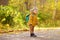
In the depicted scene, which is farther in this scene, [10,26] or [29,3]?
[29,3]

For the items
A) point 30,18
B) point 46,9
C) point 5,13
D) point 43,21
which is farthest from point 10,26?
point 46,9

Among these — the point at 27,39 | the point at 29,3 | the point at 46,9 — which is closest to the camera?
the point at 27,39

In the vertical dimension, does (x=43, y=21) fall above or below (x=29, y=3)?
below

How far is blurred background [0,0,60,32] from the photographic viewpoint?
2073 centimetres

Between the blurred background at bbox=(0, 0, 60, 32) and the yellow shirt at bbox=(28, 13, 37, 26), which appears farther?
the blurred background at bbox=(0, 0, 60, 32)

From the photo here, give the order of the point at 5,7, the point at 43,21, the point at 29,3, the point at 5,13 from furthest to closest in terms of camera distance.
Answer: the point at 29,3, the point at 43,21, the point at 5,7, the point at 5,13

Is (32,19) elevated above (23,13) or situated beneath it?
elevated above

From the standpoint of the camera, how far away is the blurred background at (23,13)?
20734 mm

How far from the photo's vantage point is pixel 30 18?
46.1 ft

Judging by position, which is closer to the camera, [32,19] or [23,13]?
[32,19]

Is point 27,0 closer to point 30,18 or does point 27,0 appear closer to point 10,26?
point 10,26

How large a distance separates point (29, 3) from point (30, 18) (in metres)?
21.5

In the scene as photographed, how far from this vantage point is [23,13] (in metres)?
29.6

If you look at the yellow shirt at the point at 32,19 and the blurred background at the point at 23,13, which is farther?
the blurred background at the point at 23,13
